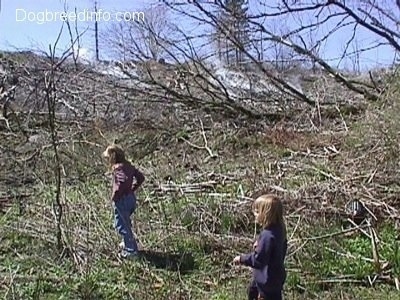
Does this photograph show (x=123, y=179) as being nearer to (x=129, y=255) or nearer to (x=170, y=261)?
(x=129, y=255)

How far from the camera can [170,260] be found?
748 centimetres

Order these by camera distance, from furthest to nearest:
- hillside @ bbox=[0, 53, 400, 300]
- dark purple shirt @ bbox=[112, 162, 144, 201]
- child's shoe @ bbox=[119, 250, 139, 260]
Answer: dark purple shirt @ bbox=[112, 162, 144, 201]
child's shoe @ bbox=[119, 250, 139, 260]
hillside @ bbox=[0, 53, 400, 300]

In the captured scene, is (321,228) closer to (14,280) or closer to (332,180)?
(332,180)

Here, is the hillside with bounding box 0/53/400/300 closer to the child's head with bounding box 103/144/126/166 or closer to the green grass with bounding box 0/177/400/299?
the green grass with bounding box 0/177/400/299

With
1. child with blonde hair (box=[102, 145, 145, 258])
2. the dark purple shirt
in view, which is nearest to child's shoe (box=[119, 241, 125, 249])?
child with blonde hair (box=[102, 145, 145, 258])

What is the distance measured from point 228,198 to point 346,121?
4.98 metres

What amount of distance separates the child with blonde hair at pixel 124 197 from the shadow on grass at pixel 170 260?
6.7 inches

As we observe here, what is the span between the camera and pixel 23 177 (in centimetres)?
1120

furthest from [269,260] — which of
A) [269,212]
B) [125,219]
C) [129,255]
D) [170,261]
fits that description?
[125,219]

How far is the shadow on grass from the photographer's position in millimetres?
7328

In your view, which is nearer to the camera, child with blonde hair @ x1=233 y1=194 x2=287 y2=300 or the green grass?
child with blonde hair @ x1=233 y1=194 x2=287 y2=300

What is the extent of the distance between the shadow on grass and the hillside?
23 millimetres

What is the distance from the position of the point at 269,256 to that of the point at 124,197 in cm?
271

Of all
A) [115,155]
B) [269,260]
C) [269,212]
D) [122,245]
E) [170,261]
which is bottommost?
[170,261]
